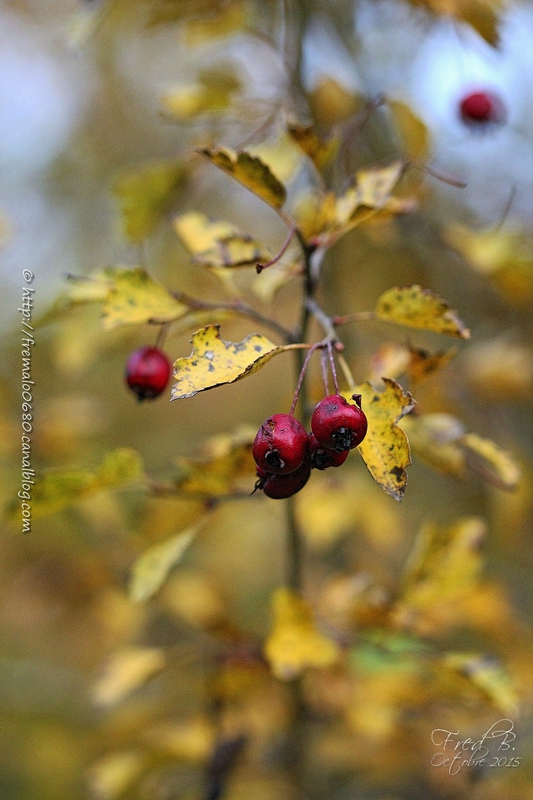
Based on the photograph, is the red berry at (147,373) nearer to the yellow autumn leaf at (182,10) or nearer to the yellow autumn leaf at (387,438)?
the yellow autumn leaf at (387,438)

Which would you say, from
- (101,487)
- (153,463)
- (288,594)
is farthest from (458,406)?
(153,463)

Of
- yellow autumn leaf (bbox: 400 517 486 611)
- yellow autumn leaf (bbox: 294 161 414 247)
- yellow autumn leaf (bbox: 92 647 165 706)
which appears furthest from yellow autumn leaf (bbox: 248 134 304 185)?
yellow autumn leaf (bbox: 92 647 165 706)

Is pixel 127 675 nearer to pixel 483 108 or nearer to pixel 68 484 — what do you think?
pixel 68 484

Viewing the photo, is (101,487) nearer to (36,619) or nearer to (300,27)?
(300,27)

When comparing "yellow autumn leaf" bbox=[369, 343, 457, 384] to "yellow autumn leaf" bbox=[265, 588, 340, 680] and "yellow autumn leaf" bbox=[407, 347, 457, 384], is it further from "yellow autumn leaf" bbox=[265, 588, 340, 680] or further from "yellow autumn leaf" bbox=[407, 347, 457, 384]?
"yellow autumn leaf" bbox=[265, 588, 340, 680]

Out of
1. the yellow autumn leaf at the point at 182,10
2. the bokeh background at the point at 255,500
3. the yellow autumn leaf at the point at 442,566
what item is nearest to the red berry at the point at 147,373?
the bokeh background at the point at 255,500

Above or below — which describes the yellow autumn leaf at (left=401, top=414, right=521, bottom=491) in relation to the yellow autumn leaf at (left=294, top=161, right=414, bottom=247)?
below

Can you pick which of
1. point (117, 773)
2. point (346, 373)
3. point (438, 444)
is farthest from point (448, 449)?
point (117, 773)
